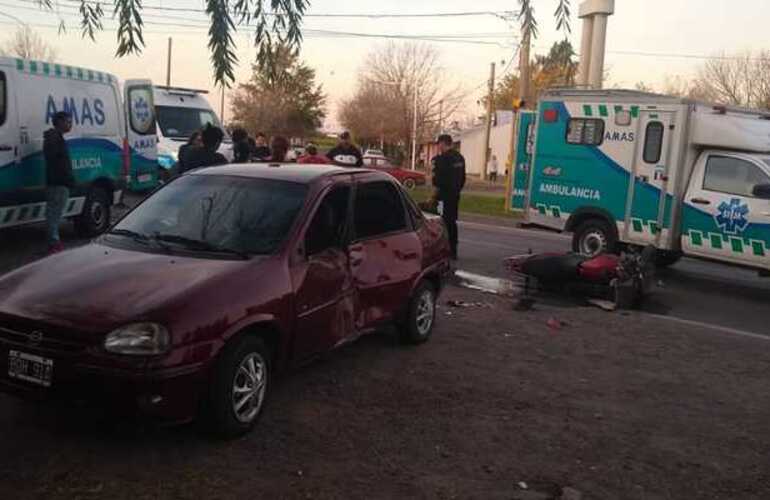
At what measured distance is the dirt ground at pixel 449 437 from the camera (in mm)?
3992

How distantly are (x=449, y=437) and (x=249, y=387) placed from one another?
4.11 feet

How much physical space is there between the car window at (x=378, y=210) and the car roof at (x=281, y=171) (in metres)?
0.21

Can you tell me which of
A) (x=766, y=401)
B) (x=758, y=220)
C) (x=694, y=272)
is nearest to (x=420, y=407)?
(x=766, y=401)

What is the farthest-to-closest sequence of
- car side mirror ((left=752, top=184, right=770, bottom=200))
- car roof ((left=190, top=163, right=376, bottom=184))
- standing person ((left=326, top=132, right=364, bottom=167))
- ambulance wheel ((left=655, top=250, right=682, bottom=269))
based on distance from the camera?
standing person ((left=326, top=132, right=364, bottom=167)) < ambulance wheel ((left=655, top=250, right=682, bottom=269)) < car side mirror ((left=752, top=184, right=770, bottom=200)) < car roof ((left=190, top=163, right=376, bottom=184))

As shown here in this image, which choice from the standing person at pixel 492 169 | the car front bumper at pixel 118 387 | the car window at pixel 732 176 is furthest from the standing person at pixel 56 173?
the standing person at pixel 492 169

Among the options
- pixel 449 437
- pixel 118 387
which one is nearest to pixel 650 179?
pixel 449 437

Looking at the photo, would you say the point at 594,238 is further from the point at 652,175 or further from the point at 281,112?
the point at 281,112

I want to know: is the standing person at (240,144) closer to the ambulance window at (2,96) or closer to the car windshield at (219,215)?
the ambulance window at (2,96)

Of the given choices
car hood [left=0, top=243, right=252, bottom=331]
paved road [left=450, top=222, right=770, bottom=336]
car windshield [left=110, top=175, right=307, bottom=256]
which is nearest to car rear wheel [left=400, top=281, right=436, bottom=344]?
car windshield [left=110, top=175, right=307, bottom=256]

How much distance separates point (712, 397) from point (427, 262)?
2.49 metres

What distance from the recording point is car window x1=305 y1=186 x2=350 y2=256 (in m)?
5.15

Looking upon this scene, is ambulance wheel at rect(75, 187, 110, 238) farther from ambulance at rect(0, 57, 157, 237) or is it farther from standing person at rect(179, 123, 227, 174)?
standing person at rect(179, 123, 227, 174)

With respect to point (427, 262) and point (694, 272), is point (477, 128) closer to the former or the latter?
point (694, 272)

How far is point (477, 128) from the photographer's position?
213 ft
